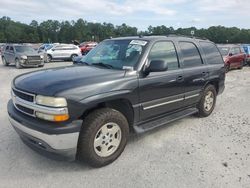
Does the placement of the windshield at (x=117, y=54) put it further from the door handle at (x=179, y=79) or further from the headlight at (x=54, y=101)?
the headlight at (x=54, y=101)

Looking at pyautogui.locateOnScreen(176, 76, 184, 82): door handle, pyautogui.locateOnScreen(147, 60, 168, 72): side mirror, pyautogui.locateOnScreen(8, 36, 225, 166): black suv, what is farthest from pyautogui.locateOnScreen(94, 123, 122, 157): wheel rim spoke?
pyautogui.locateOnScreen(176, 76, 184, 82): door handle

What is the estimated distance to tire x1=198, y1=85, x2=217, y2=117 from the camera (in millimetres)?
5770

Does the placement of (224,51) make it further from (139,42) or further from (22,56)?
(139,42)

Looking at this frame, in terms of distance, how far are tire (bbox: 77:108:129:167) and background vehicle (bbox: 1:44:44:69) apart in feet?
50.0

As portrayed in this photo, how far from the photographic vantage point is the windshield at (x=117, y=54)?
4234 millimetres

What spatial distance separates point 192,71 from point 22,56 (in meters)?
14.9

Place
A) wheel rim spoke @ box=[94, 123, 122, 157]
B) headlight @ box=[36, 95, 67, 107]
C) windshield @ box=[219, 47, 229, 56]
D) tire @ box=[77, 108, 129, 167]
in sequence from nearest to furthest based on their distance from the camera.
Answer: headlight @ box=[36, 95, 67, 107] < tire @ box=[77, 108, 129, 167] < wheel rim spoke @ box=[94, 123, 122, 157] < windshield @ box=[219, 47, 229, 56]

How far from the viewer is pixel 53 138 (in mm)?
3209

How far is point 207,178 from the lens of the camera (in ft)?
11.3

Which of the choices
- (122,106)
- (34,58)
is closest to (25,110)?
(122,106)

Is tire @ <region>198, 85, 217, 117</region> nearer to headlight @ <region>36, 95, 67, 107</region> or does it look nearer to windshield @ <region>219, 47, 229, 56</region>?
headlight @ <region>36, 95, 67, 107</region>

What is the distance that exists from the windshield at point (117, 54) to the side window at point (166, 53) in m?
0.22

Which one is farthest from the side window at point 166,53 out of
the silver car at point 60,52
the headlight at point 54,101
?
the silver car at point 60,52

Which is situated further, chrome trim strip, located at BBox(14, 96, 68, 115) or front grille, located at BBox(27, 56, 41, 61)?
front grille, located at BBox(27, 56, 41, 61)
